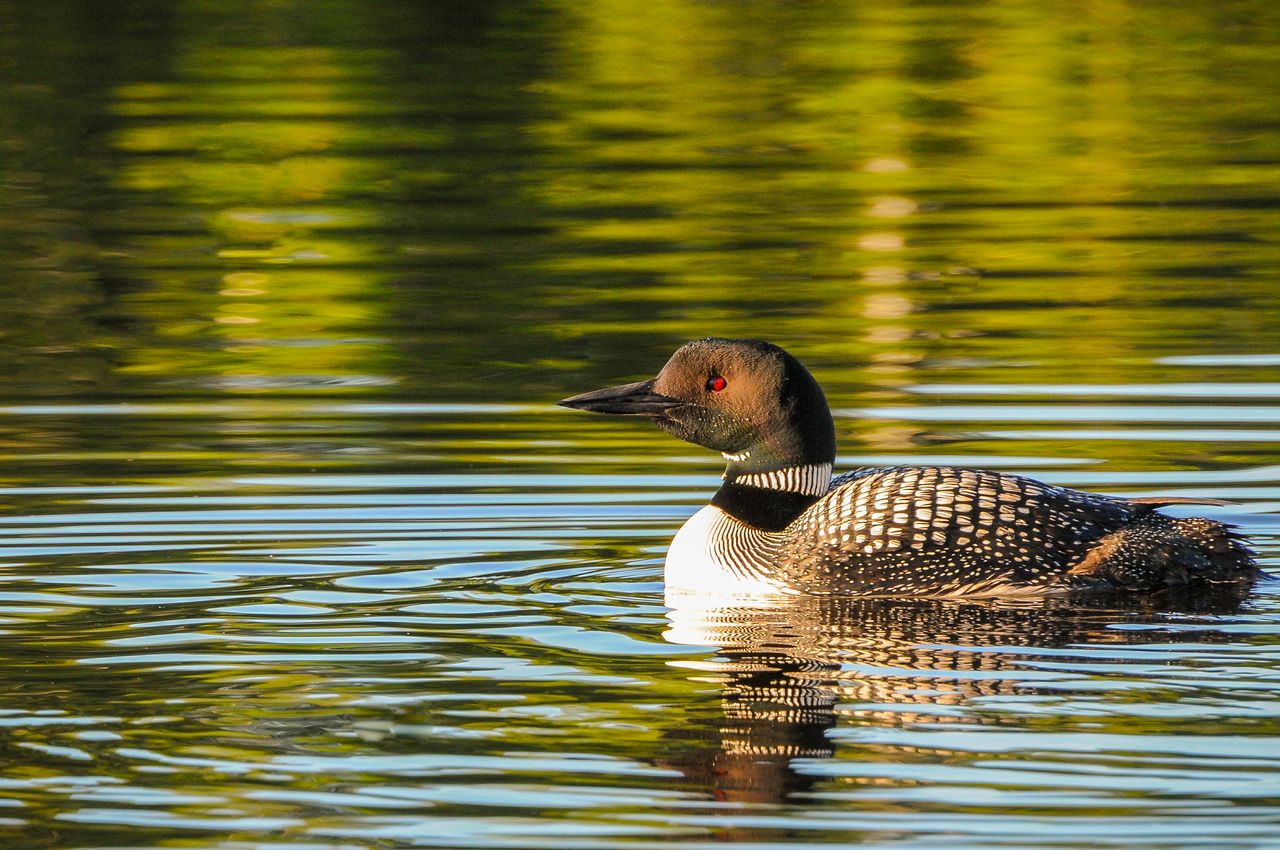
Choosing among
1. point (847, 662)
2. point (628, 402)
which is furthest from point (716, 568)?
point (847, 662)

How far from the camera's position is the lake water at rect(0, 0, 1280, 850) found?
5016 mm

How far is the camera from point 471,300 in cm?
1248

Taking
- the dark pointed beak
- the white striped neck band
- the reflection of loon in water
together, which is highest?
the dark pointed beak

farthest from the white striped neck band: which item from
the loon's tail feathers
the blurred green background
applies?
the blurred green background

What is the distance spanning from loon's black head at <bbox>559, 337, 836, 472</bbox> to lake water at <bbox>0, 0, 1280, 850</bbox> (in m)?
0.48

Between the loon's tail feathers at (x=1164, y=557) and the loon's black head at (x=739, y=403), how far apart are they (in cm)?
91

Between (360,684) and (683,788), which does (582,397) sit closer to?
(360,684)

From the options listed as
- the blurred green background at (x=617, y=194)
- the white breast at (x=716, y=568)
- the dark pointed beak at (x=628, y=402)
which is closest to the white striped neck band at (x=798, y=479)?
the white breast at (x=716, y=568)

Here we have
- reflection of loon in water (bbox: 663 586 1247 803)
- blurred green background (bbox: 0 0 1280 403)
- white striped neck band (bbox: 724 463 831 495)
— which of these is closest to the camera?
reflection of loon in water (bbox: 663 586 1247 803)

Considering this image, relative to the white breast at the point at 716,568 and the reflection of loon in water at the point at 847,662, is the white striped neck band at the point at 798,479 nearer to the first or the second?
the white breast at the point at 716,568

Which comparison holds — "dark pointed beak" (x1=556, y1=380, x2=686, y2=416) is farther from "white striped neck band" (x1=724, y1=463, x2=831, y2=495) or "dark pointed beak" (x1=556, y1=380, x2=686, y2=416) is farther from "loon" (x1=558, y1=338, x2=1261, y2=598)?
"white striped neck band" (x1=724, y1=463, x2=831, y2=495)

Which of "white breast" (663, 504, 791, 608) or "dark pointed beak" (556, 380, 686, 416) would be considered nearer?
"white breast" (663, 504, 791, 608)

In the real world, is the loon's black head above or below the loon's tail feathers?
above

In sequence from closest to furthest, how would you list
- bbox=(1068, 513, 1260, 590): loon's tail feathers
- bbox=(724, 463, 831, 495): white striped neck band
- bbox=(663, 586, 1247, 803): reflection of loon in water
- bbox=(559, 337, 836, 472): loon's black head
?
1. bbox=(663, 586, 1247, 803): reflection of loon in water
2. bbox=(1068, 513, 1260, 590): loon's tail feathers
3. bbox=(559, 337, 836, 472): loon's black head
4. bbox=(724, 463, 831, 495): white striped neck band
